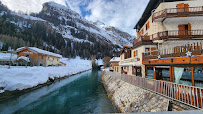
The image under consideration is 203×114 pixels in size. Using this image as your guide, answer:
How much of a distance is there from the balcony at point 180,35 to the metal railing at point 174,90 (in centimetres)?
765

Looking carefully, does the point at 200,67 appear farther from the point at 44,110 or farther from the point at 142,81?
the point at 44,110

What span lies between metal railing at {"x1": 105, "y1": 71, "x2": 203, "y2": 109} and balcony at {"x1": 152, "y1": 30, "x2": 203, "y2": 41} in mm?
7655

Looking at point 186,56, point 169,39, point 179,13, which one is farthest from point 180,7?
point 186,56

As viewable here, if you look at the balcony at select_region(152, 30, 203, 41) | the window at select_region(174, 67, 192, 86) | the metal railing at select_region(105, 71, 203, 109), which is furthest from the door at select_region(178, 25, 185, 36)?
the metal railing at select_region(105, 71, 203, 109)

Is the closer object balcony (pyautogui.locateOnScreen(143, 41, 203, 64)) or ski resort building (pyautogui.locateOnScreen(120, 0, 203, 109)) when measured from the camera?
balcony (pyautogui.locateOnScreen(143, 41, 203, 64))

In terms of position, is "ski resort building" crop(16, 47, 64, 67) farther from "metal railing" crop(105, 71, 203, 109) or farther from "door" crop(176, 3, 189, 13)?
"door" crop(176, 3, 189, 13)

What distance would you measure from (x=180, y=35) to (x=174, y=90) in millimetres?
10492

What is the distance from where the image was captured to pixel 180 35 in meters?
12.8

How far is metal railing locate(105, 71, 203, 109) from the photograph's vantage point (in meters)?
5.25

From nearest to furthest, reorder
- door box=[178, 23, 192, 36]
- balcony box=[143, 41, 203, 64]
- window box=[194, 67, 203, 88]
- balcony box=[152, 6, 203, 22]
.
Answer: balcony box=[143, 41, 203, 64] → window box=[194, 67, 203, 88] → balcony box=[152, 6, 203, 22] → door box=[178, 23, 192, 36]

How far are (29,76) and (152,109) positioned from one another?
20093 millimetres

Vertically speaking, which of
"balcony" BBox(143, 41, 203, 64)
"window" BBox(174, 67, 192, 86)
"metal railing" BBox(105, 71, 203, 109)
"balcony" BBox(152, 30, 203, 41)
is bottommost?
"metal railing" BBox(105, 71, 203, 109)

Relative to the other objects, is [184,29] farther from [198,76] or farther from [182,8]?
[198,76]

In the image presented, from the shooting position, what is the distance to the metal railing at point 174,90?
525 cm
